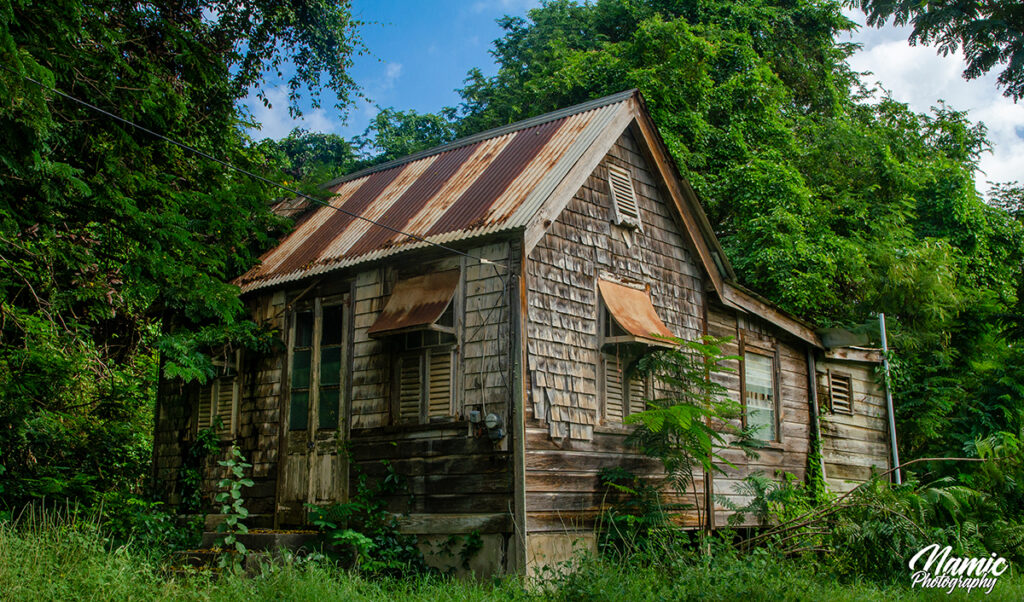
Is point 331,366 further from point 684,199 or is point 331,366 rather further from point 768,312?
point 768,312

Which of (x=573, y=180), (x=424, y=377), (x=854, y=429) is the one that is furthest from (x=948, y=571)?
(x=424, y=377)

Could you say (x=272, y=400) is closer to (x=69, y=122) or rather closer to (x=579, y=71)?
(x=69, y=122)

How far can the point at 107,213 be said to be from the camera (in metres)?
11.2

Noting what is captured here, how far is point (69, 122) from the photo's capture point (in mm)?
11461

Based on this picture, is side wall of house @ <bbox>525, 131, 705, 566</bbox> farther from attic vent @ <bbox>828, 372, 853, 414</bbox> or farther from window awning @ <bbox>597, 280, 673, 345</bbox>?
attic vent @ <bbox>828, 372, 853, 414</bbox>

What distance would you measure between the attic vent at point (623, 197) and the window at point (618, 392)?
6.88 feet

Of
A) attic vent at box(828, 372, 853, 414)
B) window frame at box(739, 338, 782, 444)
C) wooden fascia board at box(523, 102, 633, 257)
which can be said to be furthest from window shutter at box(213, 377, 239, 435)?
attic vent at box(828, 372, 853, 414)

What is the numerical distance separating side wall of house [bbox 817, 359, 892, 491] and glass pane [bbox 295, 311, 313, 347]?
9050 mm

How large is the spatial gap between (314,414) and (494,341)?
337cm

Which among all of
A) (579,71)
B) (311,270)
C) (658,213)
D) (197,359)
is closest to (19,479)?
(197,359)

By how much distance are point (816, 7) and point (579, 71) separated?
8.27 m

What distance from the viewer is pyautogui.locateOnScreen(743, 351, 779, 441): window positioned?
1477 cm

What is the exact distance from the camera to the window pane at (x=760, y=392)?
14789 mm


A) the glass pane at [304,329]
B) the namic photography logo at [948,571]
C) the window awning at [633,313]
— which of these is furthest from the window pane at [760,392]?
the glass pane at [304,329]
